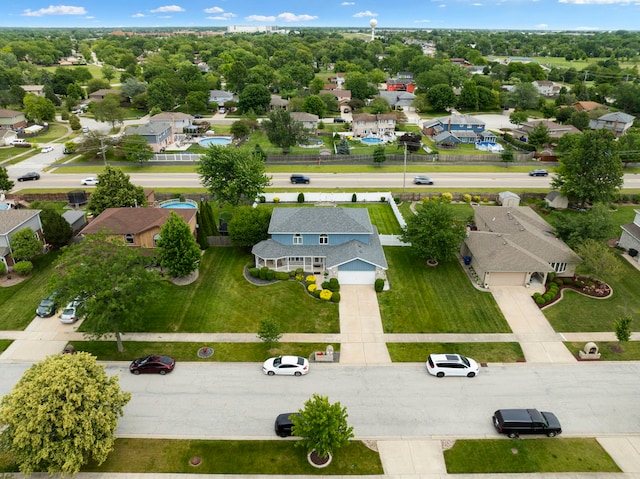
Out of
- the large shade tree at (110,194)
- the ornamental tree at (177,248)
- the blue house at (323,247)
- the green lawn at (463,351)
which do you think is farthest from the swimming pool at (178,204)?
the green lawn at (463,351)

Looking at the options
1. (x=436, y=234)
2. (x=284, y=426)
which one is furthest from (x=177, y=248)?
(x=436, y=234)

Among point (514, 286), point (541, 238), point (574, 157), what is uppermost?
point (574, 157)

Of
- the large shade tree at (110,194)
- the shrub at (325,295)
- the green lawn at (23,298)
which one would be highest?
the large shade tree at (110,194)

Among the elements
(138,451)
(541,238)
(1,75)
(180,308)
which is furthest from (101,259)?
(1,75)

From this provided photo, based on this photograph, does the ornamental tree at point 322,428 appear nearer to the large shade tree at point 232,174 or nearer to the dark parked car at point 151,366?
the dark parked car at point 151,366

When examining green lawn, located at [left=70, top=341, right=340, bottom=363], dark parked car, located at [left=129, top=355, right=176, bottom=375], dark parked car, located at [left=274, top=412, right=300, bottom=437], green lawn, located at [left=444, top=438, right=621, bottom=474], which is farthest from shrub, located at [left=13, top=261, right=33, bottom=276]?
green lawn, located at [left=444, top=438, right=621, bottom=474]

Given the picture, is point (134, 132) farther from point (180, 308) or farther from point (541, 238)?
point (541, 238)

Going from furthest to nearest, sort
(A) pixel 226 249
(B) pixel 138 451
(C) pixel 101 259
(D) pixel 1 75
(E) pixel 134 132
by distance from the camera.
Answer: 1. (D) pixel 1 75
2. (E) pixel 134 132
3. (A) pixel 226 249
4. (C) pixel 101 259
5. (B) pixel 138 451

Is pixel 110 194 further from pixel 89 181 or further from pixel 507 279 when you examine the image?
pixel 507 279
